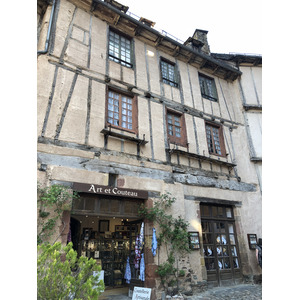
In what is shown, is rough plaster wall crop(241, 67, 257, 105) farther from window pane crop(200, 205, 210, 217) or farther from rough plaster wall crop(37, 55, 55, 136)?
rough plaster wall crop(37, 55, 55, 136)

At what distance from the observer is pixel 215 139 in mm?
8727

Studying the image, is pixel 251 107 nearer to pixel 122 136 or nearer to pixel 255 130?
pixel 255 130

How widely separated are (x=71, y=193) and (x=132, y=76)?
167 inches

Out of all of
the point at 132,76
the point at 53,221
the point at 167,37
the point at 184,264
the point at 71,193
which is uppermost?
the point at 167,37

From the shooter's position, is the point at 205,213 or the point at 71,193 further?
the point at 205,213

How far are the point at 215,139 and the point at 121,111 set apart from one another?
3.86 metres

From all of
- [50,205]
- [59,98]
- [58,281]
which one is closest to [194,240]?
[50,205]

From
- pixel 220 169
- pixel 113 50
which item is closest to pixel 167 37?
pixel 113 50

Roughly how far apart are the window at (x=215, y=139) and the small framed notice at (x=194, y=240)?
3.02 meters

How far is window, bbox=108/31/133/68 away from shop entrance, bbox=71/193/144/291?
4406 mm

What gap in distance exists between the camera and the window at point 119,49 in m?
7.43

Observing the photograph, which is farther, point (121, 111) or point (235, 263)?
point (235, 263)
